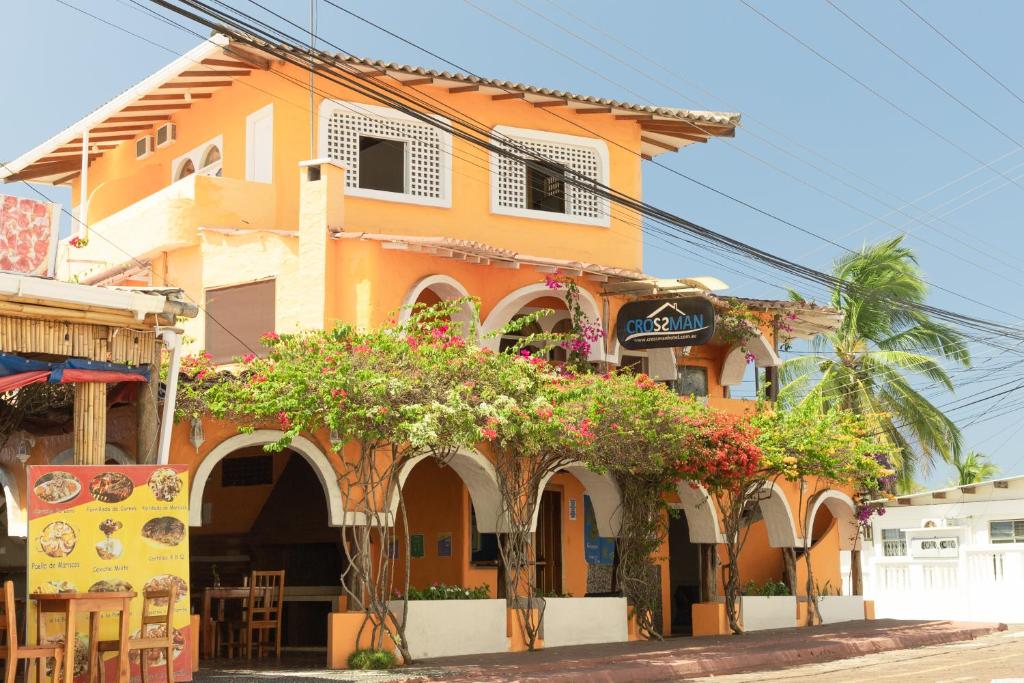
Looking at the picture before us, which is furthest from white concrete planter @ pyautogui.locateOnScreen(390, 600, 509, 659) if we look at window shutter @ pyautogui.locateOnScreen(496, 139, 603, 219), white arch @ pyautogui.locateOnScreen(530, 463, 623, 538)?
window shutter @ pyautogui.locateOnScreen(496, 139, 603, 219)

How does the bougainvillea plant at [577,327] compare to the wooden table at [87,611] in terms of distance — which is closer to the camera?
the wooden table at [87,611]

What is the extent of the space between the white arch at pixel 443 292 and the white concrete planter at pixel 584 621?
4.25m

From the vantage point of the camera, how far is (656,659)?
640 inches

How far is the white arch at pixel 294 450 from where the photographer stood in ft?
50.0

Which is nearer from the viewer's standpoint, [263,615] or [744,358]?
[263,615]

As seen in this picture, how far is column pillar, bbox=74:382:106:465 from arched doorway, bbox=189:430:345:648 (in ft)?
26.1

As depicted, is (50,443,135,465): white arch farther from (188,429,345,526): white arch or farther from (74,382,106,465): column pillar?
(74,382,106,465): column pillar

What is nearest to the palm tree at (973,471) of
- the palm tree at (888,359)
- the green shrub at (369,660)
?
the palm tree at (888,359)

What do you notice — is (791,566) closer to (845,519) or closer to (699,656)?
(845,519)

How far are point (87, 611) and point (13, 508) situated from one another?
3904 millimetres

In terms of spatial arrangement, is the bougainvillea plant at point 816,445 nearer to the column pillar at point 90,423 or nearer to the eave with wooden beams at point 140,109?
the eave with wooden beams at point 140,109

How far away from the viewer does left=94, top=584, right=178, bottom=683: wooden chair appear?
1072cm

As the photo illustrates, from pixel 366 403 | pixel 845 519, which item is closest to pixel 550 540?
pixel 845 519

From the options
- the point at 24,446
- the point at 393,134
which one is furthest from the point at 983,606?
the point at 24,446
